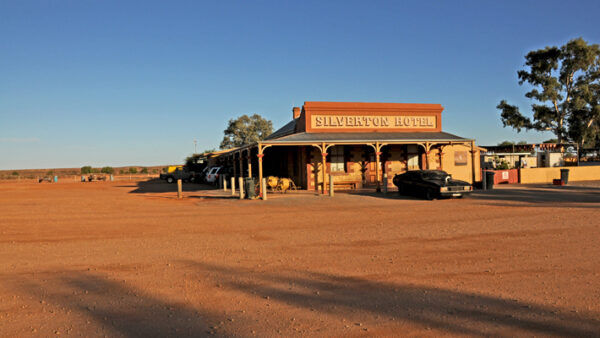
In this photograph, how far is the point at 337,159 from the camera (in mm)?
24688

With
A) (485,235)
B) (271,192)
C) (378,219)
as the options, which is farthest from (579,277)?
(271,192)

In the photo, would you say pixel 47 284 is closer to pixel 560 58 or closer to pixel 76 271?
pixel 76 271

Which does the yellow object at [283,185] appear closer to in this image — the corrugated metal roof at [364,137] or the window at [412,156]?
the corrugated metal roof at [364,137]

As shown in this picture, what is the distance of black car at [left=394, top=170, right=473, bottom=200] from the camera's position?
60.1ft

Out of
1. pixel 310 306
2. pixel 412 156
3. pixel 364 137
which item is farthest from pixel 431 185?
pixel 310 306

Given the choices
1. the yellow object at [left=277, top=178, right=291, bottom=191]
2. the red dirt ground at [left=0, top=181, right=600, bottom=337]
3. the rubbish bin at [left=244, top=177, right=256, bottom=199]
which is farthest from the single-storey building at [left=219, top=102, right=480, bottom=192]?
the red dirt ground at [left=0, top=181, right=600, bottom=337]

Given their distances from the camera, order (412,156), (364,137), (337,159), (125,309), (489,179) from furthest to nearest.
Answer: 1. (412,156)
2. (337,159)
3. (364,137)
4. (489,179)
5. (125,309)

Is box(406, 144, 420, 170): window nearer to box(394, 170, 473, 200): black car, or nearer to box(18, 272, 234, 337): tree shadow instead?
box(394, 170, 473, 200): black car

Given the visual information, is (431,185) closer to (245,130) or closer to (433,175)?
(433,175)

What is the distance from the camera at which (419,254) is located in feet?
26.2

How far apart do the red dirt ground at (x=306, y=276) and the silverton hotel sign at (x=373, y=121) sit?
1250 cm

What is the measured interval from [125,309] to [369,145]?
20.1 meters

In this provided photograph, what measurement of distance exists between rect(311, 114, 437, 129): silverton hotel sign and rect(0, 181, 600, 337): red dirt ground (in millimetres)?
12498

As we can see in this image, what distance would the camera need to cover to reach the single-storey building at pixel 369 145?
2408 centimetres
